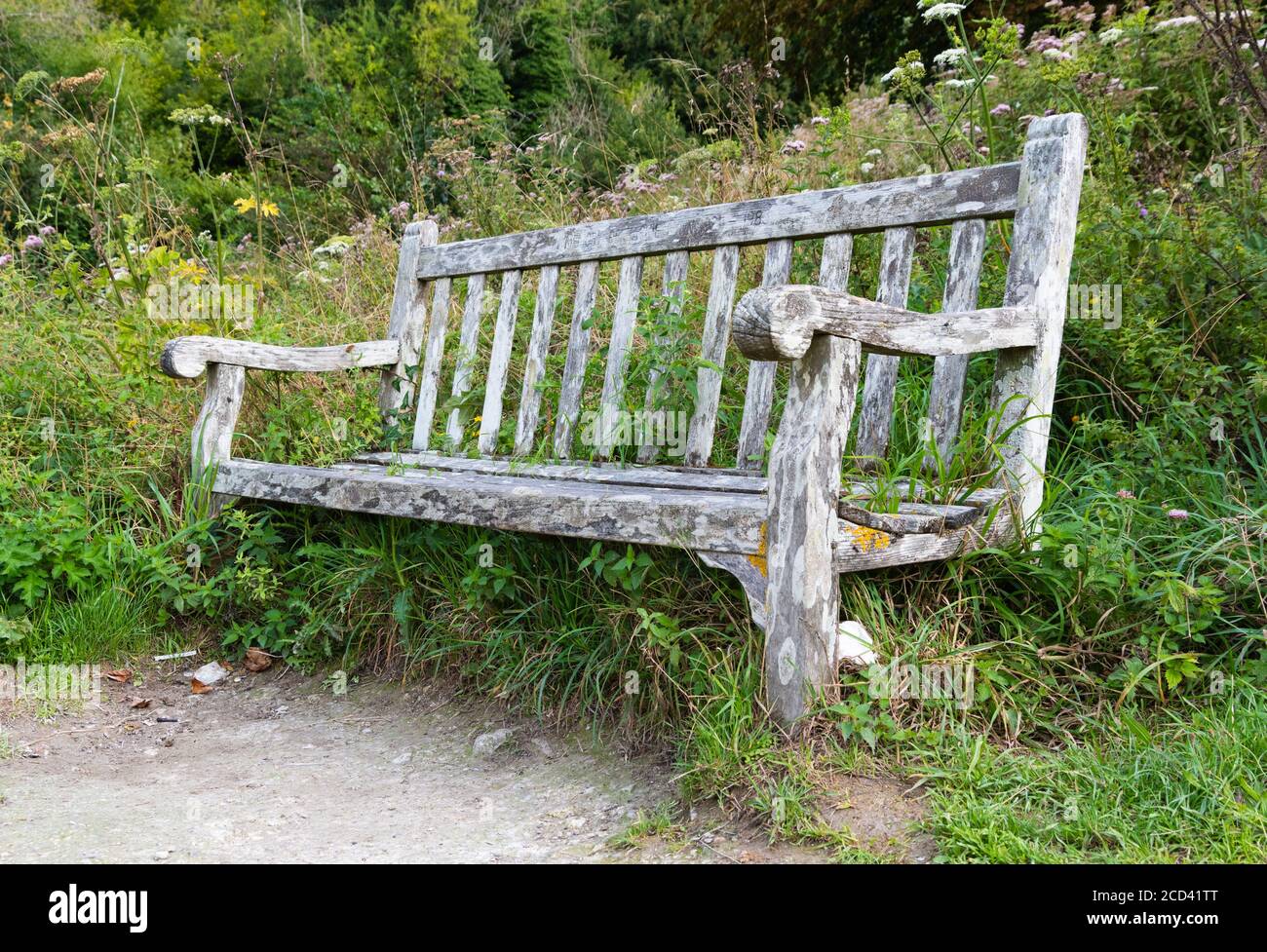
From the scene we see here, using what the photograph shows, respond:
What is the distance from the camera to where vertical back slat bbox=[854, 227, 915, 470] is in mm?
2680

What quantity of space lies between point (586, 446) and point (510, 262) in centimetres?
71

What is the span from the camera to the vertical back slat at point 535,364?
11.0 ft

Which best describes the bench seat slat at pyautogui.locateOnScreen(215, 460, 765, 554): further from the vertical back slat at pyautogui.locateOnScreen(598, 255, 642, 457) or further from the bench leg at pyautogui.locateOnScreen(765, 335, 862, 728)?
the vertical back slat at pyautogui.locateOnScreen(598, 255, 642, 457)

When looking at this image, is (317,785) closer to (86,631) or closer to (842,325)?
(86,631)

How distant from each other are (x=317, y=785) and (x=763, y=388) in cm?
149

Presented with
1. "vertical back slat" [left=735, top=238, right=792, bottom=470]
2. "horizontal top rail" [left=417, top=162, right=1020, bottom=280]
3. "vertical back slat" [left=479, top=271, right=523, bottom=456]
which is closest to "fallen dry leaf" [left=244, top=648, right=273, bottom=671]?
"vertical back slat" [left=479, top=271, right=523, bottom=456]

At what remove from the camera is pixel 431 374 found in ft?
12.1

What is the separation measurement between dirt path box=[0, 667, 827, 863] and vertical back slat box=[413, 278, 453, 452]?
2.95ft

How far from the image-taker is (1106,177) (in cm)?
357

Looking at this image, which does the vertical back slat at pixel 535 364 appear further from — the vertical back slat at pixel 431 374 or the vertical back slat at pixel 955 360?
the vertical back slat at pixel 955 360

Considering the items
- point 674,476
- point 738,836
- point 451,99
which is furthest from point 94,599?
point 451,99

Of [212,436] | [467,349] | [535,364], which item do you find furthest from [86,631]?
[535,364]

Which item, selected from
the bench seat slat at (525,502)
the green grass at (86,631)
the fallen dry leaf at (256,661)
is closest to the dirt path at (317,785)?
the fallen dry leaf at (256,661)

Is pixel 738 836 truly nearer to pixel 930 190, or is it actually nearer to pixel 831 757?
pixel 831 757
